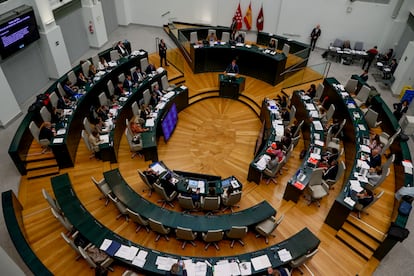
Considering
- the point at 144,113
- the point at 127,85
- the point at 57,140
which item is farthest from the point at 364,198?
the point at 127,85

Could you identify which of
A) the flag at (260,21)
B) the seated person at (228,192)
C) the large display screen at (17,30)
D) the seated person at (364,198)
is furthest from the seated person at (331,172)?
the large display screen at (17,30)

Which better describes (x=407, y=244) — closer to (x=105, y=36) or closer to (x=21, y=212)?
(x=21, y=212)

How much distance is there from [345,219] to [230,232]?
11.3 feet

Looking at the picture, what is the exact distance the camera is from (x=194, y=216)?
28.3ft

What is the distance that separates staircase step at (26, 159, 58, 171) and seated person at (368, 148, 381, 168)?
11.0 meters

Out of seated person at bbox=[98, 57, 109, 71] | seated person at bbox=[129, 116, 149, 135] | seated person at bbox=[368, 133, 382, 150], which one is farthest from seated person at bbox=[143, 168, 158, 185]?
seated person at bbox=[368, 133, 382, 150]

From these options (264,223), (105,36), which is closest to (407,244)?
(264,223)

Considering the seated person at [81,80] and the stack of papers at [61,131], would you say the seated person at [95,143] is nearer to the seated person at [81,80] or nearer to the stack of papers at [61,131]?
the stack of papers at [61,131]

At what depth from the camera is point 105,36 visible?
18.7m

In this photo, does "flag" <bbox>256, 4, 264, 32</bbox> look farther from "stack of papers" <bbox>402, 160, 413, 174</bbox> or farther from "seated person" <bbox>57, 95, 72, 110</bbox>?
"seated person" <bbox>57, 95, 72, 110</bbox>

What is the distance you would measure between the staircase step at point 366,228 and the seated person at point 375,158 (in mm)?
2294

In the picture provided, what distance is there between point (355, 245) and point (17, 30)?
1473 centimetres

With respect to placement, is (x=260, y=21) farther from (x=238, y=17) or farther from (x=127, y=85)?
(x=127, y=85)

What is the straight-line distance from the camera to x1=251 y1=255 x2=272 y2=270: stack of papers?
24.2 ft
